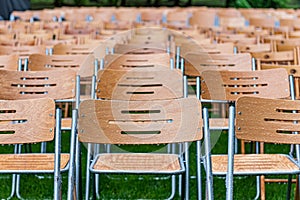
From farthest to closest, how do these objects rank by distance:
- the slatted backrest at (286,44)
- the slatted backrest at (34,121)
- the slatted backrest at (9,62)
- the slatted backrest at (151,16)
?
the slatted backrest at (151,16)
the slatted backrest at (286,44)
the slatted backrest at (9,62)
the slatted backrest at (34,121)

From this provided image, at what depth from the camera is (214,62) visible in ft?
17.4

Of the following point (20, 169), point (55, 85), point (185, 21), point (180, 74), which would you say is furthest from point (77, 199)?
point (185, 21)

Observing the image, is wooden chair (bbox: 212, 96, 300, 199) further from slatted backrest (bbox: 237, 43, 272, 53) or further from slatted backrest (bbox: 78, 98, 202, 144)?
slatted backrest (bbox: 237, 43, 272, 53)

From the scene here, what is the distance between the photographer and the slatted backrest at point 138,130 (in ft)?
10.1

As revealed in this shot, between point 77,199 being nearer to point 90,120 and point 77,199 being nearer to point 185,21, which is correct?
point 90,120

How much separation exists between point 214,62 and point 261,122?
2.32 metres

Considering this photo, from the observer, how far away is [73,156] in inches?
125

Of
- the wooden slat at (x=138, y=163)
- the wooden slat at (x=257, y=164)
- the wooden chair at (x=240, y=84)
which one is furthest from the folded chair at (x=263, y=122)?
the wooden chair at (x=240, y=84)

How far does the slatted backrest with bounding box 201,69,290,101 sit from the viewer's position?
4.10 meters

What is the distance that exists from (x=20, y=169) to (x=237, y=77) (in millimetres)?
1764

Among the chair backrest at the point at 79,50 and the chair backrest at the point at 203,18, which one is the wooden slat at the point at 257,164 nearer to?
the chair backrest at the point at 79,50

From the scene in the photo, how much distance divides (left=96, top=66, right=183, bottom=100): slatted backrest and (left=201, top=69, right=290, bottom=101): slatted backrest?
8.4 inches

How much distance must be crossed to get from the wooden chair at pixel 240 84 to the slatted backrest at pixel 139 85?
0.21 metres

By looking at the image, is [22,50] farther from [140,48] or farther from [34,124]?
[34,124]
